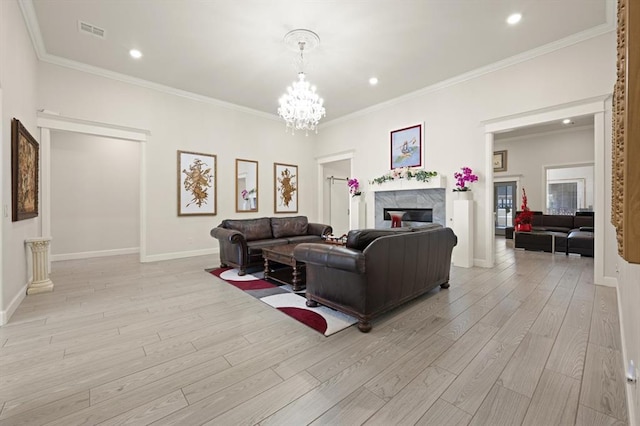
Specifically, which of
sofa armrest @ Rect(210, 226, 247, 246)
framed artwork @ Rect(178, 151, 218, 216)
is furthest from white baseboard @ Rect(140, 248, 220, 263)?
sofa armrest @ Rect(210, 226, 247, 246)

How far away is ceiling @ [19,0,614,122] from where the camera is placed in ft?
11.1

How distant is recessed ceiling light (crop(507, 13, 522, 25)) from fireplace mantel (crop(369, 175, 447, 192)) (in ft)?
8.36

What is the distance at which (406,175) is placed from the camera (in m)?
6.02

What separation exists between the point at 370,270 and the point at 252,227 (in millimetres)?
3310

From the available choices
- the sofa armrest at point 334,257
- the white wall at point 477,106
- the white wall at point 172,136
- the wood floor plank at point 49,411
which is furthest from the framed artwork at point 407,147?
the wood floor plank at point 49,411

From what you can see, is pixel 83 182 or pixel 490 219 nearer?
pixel 490 219

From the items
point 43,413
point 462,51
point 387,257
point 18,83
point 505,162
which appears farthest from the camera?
point 505,162

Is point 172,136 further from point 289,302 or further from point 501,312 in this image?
point 501,312

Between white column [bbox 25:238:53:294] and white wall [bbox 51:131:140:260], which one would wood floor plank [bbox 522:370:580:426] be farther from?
white wall [bbox 51:131:140:260]

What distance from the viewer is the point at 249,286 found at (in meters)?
3.85

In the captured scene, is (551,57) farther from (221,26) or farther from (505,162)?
(505,162)

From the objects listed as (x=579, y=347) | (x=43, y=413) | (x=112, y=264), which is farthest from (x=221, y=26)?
(x=579, y=347)

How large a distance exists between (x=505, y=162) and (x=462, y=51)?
6288mm

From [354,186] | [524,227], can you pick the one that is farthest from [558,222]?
[354,186]
